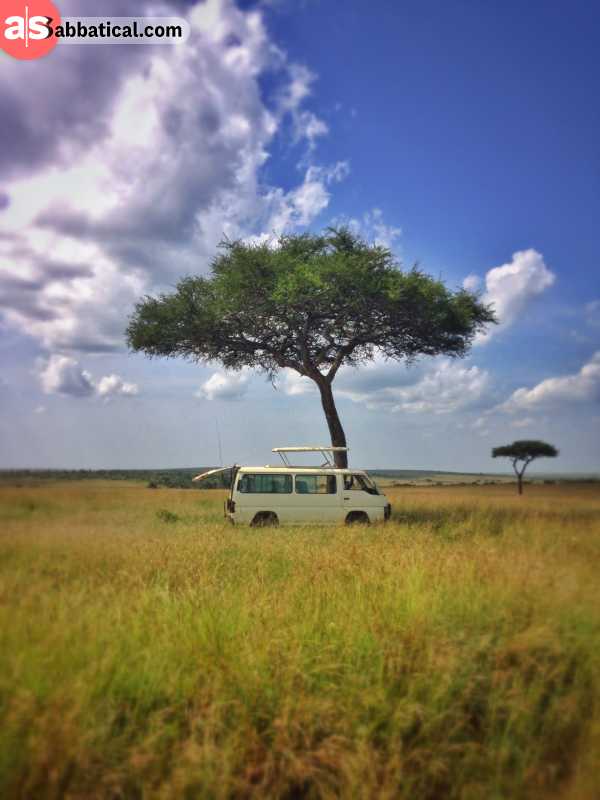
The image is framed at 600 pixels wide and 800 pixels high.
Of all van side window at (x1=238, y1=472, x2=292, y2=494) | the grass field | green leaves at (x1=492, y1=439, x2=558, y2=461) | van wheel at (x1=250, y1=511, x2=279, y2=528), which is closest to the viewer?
the grass field

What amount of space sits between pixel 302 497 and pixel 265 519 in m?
1.44

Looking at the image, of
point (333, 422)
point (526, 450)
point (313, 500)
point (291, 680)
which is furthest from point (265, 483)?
point (526, 450)

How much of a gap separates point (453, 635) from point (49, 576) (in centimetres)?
444

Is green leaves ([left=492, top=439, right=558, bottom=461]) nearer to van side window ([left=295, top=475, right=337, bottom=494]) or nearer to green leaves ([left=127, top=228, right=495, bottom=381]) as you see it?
green leaves ([left=127, top=228, right=495, bottom=381])

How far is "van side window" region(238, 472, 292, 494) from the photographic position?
55.4 feet

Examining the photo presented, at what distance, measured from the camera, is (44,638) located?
4613mm

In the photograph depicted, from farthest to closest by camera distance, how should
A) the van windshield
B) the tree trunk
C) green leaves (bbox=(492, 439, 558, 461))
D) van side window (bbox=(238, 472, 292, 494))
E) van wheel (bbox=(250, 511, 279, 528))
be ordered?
Answer: green leaves (bbox=(492, 439, 558, 461)) → the tree trunk → the van windshield → van side window (bbox=(238, 472, 292, 494)) → van wheel (bbox=(250, 511, 279, 528))

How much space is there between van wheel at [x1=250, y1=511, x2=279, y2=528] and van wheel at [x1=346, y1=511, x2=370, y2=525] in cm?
244

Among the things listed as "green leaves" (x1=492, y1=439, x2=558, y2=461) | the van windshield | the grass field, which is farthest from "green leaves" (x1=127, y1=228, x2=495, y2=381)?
"green leaves" (x1=492, y1=439, x2=558, y2=461)

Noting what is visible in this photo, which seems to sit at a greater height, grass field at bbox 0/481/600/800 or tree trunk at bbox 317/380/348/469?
tree trunk at bbox 317/380/348/469

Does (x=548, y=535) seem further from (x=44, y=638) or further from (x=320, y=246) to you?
(x=320, y=246)

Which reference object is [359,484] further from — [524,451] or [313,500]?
[524,451]

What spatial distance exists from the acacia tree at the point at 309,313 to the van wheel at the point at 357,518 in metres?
4.46

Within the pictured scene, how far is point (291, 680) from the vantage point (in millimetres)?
4441
